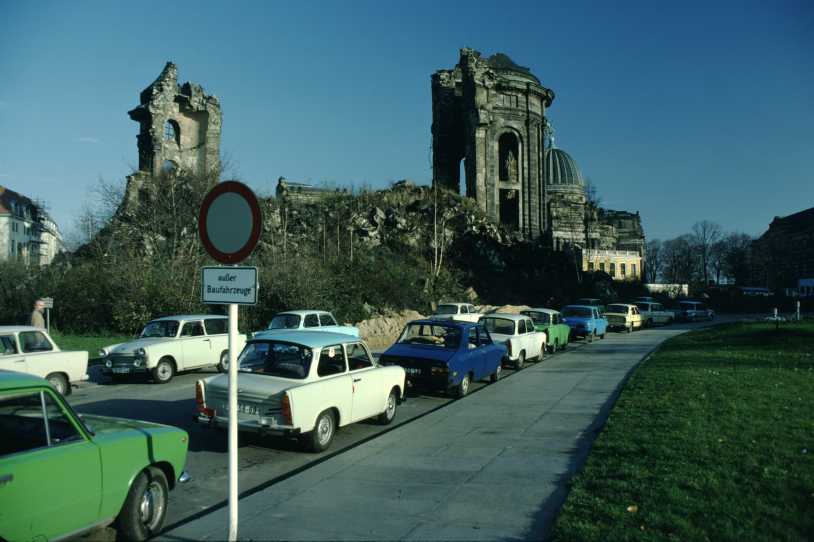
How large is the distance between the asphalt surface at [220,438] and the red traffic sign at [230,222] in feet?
8.02

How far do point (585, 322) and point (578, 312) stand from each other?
129 centimetres

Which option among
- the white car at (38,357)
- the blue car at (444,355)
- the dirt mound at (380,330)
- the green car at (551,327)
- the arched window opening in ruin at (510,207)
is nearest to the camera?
the white car at (38,357)

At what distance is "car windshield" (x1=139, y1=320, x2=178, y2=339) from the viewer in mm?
15570

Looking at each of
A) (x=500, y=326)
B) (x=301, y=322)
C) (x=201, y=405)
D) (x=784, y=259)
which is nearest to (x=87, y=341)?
(x=301, y=322)

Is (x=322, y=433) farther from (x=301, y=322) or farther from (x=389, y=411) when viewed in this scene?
(x=301, y=322)

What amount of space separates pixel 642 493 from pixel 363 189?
4356 cm

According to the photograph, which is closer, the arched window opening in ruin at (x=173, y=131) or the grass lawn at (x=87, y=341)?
the grass lawn at (x=87, y=341)

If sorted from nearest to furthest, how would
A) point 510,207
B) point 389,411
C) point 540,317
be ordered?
point 389,411 < point 540,317 < point 510,207

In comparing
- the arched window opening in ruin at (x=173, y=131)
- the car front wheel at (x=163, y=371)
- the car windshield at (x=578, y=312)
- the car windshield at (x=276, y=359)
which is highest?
the arched window opening in ruin at (x=173, y=131)

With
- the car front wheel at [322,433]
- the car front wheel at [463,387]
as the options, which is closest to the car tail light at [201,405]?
the car front wheel at [322,433]

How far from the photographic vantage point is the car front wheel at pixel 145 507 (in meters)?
5.00

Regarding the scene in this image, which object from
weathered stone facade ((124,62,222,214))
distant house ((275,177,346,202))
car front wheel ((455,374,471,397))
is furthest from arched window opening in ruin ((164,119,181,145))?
car front wheel ((455,374,471,397))

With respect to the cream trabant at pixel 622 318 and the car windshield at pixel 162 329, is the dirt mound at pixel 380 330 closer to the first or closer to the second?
the car windshield at pixel 162 329

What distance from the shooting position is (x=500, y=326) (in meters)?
17.9
